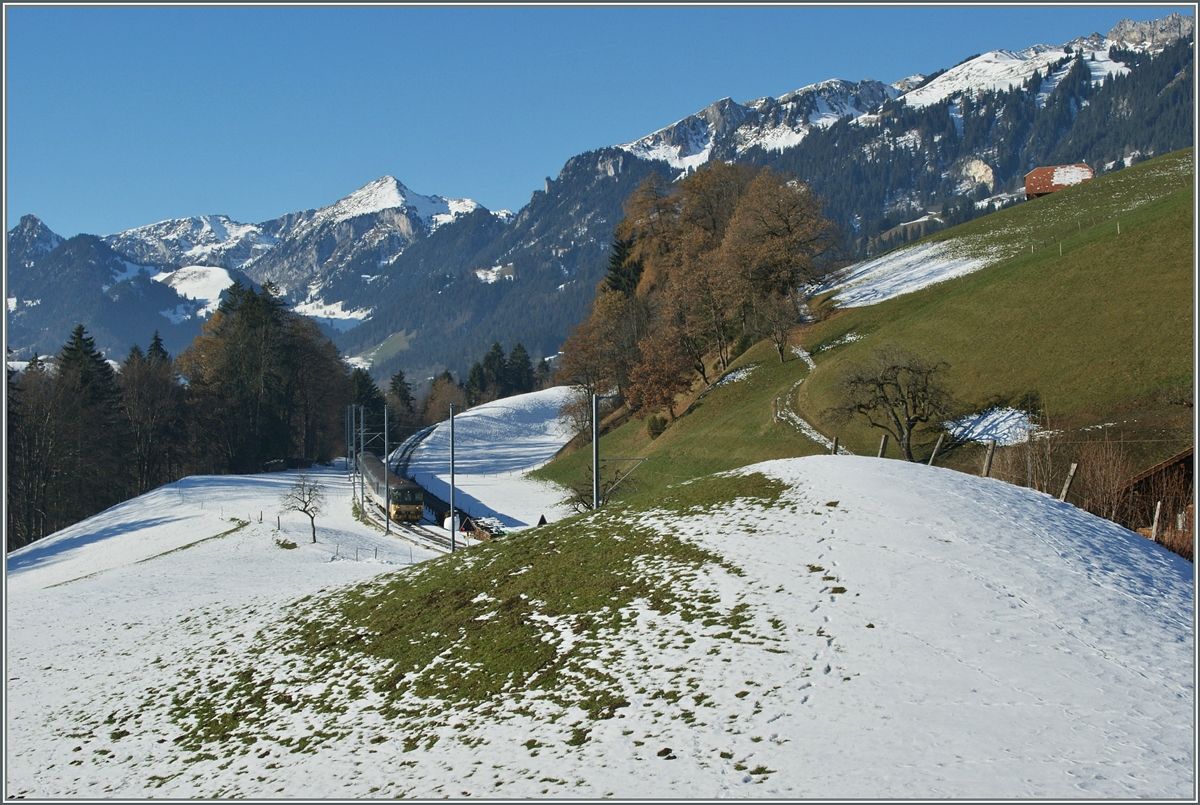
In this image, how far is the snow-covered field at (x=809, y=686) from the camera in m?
10.5

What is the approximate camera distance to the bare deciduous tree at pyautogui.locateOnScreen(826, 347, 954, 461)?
43.0 metres

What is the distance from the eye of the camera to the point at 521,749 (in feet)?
39.4

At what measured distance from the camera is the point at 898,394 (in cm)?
4338

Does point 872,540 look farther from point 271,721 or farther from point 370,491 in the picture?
point 370,491

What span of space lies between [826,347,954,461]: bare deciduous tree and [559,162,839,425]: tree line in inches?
811

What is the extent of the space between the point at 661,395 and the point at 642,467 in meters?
13.3

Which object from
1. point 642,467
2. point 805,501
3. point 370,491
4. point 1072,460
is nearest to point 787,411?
point 642,467

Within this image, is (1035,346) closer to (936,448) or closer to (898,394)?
(898,394)

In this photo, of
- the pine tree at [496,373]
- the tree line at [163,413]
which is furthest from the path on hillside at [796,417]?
the pine tree at [496,373]

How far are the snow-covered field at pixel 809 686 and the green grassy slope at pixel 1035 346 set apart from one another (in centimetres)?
2272

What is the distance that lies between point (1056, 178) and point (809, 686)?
11364 cm

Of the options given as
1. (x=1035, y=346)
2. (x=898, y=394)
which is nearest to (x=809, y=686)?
(x=898, y=394)

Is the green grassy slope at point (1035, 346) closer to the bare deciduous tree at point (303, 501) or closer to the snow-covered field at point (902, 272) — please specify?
the snow-covered field at point (902, 272)

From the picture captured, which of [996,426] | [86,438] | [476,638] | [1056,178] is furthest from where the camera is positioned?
[1056,178]
